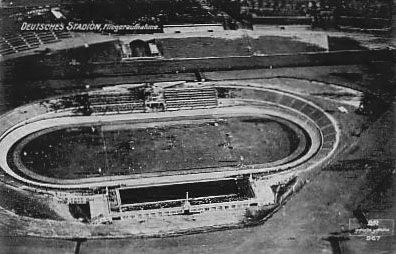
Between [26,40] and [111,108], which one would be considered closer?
[111,108]

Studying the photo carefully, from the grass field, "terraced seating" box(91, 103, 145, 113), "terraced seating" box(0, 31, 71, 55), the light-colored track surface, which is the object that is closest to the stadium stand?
"terraced seating" box(91, 103, 145, 113)

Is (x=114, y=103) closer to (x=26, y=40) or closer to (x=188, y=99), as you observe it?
(x=188, y=99)

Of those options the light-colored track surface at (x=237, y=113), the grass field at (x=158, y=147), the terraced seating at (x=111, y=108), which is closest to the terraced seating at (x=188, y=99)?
the light-colored track surface at (x=237, y=113)

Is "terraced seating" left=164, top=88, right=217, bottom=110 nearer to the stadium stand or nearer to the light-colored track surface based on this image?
the light-colored track surface

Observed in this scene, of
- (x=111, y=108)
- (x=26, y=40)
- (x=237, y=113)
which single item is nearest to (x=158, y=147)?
(x=111, y=108)

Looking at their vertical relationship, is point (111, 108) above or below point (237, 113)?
above
